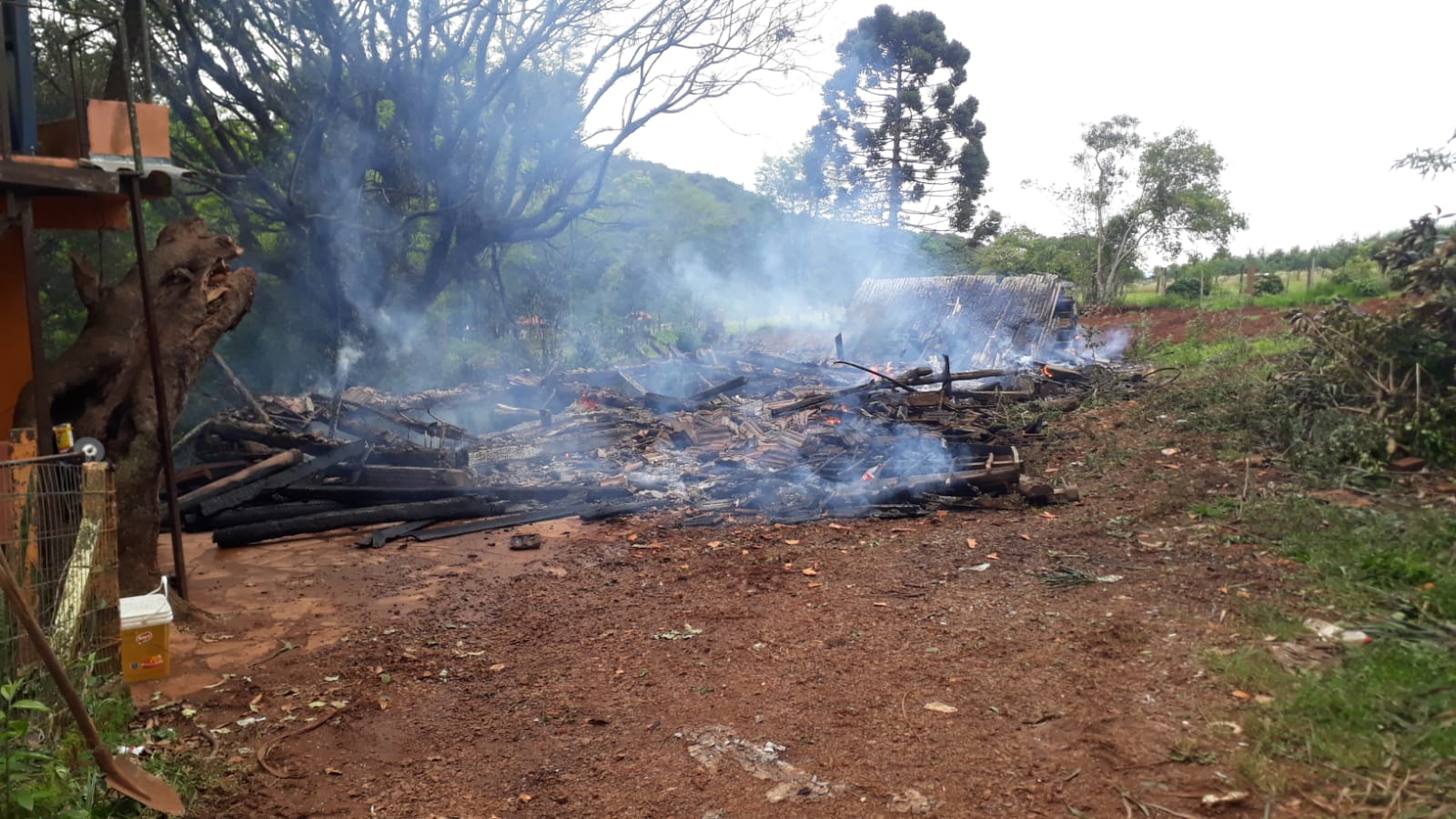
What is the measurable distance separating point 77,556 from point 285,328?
13.1 meters

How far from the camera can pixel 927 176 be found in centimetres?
3275

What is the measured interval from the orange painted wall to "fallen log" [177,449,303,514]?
1802 millimetres

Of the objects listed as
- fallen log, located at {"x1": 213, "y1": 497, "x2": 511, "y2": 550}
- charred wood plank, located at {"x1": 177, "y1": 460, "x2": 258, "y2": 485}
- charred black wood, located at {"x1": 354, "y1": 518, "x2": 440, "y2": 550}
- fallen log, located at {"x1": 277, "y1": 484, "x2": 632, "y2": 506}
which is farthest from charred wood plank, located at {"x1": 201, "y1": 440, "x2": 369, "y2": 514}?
charred black wood, located at {"x1": 354, "y1": 518, "x2": 440, "y2": 550}

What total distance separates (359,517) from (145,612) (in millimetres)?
3641

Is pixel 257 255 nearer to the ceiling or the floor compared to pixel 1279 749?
nearer to the ceiling

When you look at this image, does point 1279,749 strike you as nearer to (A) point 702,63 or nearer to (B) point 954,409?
(B) point 954,409

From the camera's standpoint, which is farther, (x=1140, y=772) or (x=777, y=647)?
(x=777, y=647)

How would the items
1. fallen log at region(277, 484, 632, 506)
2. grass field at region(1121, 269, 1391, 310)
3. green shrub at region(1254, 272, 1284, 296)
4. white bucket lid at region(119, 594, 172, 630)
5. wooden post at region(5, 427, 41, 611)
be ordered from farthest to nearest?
1. green shrub at region(1254, 272, 1284, 296)
2. grass field at region(1121, 269, 1391, 310)
3. fallen log at region(277, 484, 632, 506)
4. white bucket lid at region(119, 594, 172, 630)
5. wooden post at region(5, 427, 41, 611)

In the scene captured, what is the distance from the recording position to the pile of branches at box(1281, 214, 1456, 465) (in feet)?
24.0

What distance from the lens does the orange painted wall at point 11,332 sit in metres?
6.27

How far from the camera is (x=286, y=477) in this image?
28.5 ft

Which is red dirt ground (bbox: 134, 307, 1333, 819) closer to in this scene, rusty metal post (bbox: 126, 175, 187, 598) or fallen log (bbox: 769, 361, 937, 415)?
rusty metal post (bbox: 126, 175, 187, 598)

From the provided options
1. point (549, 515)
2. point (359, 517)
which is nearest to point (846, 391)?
point (549, 515)

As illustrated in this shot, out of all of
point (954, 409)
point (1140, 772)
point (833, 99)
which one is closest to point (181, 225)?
point (1140, 772)
